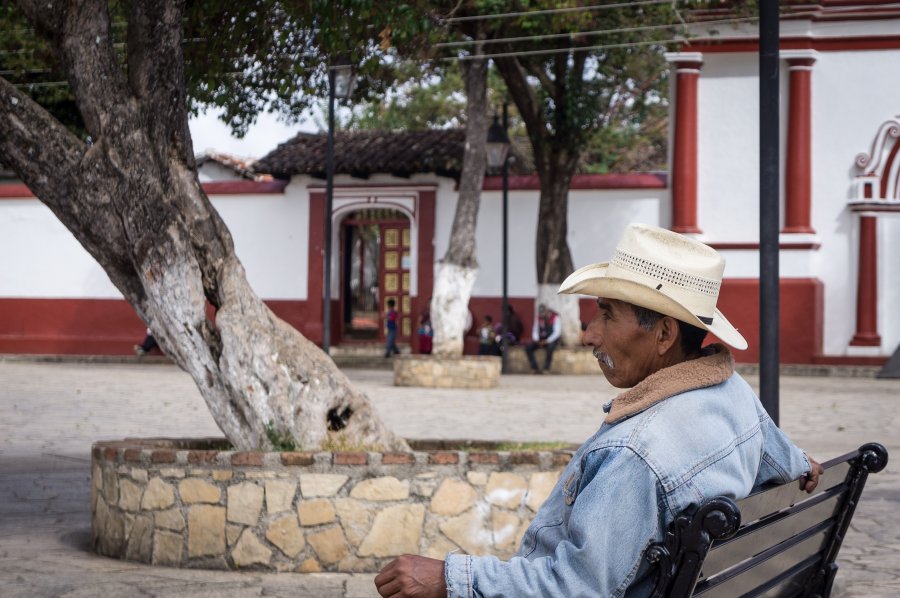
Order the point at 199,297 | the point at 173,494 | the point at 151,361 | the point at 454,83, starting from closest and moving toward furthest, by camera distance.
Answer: the point at 173,494 → the point at 199,297 → the point at 151,361 → the point at 454,83

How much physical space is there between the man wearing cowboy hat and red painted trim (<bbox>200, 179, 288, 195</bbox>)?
69.6 feet

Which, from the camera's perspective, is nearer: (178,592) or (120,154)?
(178,592)

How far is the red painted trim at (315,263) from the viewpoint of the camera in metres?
23.0

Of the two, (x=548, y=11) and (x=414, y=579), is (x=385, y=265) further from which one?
(x=414, y=579)

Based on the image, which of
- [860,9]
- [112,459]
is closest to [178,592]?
[112,459]

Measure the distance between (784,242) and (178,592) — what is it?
681 inches

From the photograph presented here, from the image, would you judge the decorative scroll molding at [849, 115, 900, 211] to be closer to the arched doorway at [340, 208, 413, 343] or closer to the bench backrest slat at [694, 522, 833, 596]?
the arched doorway at [340, 208, 413, 343]

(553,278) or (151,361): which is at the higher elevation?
(553,278)

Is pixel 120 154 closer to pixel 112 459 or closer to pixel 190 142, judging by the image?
pixel 190 142

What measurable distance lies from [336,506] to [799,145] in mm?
17101

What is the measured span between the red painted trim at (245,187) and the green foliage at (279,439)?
17976 millimetres

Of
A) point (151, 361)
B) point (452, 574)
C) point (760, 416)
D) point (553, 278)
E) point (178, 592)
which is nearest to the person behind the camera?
point (452, 574)

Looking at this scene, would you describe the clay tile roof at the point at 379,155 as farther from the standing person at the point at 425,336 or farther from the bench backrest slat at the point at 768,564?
the bench backrest slat at the point at 768,564

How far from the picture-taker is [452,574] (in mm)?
2152
